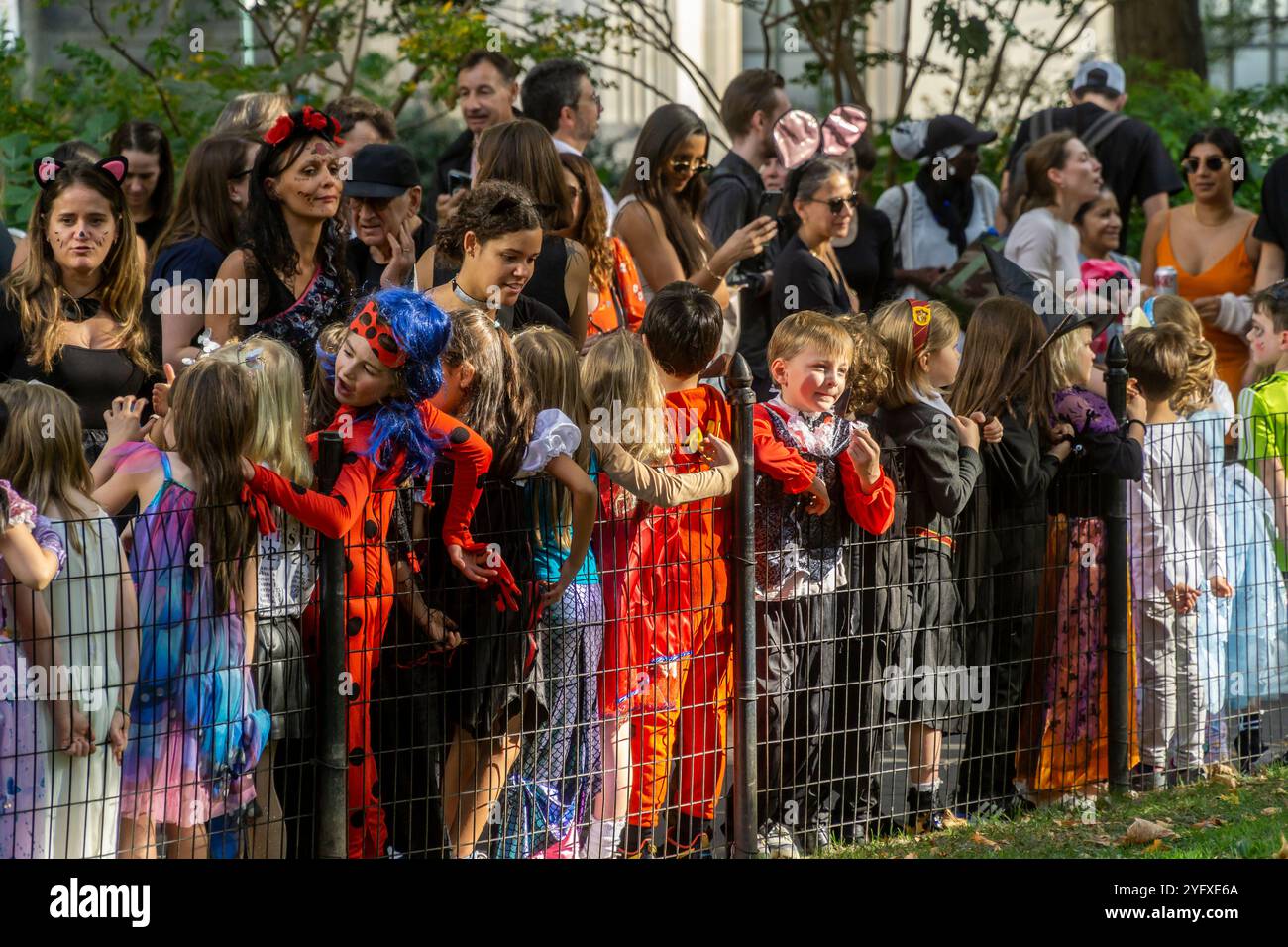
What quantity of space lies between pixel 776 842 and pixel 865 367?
5.39 feet

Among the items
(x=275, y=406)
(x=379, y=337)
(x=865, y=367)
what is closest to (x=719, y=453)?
(x=865, y=367)

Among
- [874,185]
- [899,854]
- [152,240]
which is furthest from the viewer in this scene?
[874,185]

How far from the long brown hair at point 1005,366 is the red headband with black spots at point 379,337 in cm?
237

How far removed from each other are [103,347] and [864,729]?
117 inches

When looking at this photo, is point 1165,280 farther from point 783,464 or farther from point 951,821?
point 783,464

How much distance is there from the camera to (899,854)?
6.04 metres

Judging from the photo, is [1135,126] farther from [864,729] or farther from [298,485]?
[298,485]

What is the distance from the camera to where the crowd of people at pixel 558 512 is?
4.95 m

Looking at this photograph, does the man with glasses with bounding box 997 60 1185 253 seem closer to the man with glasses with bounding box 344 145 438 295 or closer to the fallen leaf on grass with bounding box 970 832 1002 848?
the man with glasses with bounding box 344 145 438 295

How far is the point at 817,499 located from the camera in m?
5.93

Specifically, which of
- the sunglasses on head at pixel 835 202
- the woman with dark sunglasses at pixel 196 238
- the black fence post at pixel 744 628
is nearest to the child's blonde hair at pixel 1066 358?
the sunglasses on head at pixel 835 202

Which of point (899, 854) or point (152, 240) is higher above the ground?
point (152, 240)

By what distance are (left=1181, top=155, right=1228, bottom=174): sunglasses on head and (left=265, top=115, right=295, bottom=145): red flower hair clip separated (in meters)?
5.33
